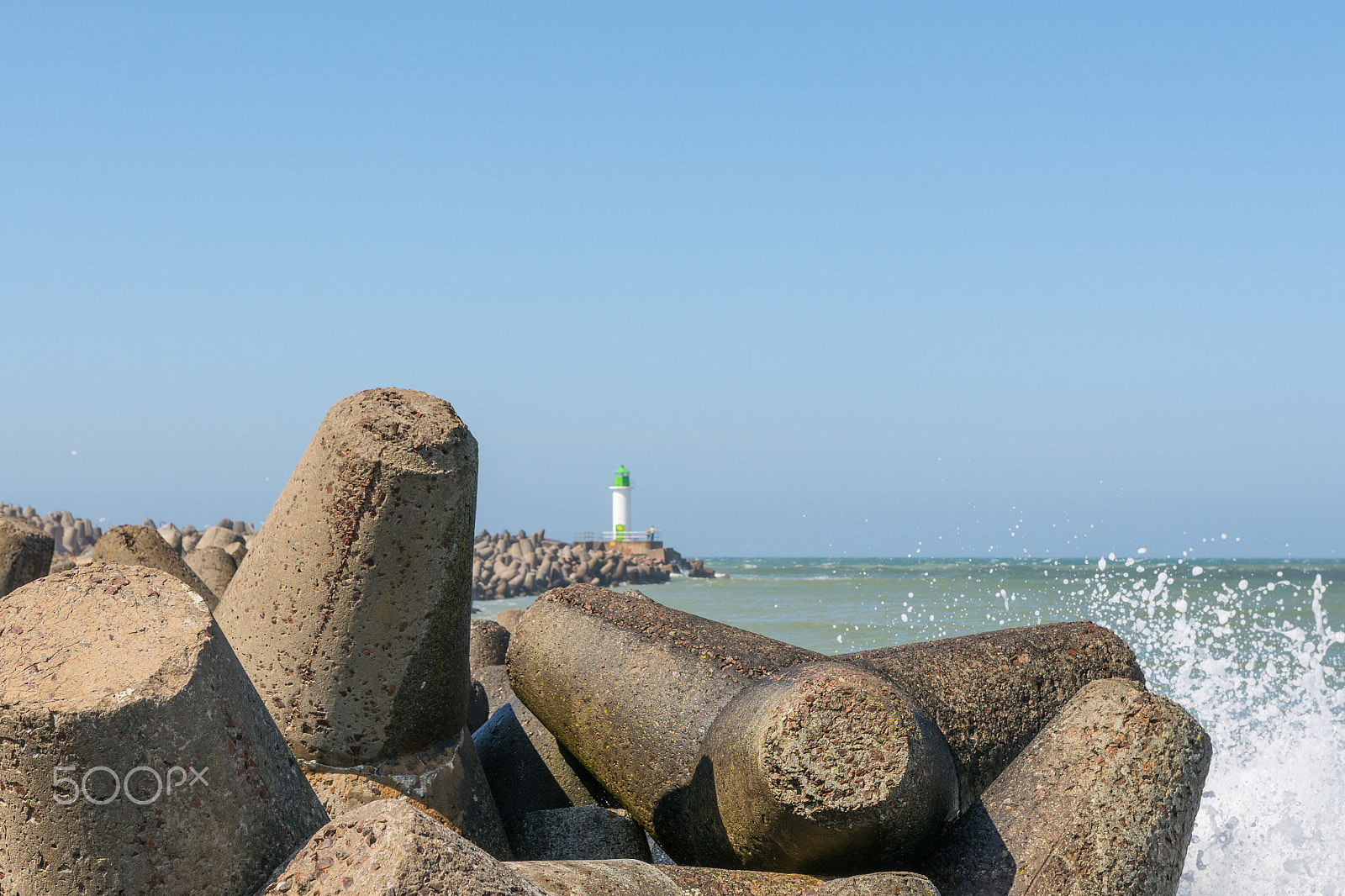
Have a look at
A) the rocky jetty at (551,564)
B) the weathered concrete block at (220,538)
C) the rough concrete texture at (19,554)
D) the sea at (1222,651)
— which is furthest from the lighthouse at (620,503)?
the rough concrete texture at (19,554)

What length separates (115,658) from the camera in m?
2.19

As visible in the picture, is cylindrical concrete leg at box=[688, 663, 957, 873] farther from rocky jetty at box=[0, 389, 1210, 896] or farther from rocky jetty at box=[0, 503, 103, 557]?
rocky jetty at box=[0, 503, 103, 557]

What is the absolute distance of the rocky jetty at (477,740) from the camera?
2121 mm

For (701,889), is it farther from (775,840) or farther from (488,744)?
(488,744)

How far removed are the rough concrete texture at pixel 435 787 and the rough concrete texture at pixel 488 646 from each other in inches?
97.8

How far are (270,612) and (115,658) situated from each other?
1.06 meters

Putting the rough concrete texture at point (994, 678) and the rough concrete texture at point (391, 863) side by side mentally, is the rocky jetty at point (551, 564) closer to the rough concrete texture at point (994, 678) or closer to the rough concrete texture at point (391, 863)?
the rough concrete texture at point (994, 678)

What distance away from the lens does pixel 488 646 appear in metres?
6.22

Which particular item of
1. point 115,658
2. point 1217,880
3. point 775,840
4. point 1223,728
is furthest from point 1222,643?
point 115,658

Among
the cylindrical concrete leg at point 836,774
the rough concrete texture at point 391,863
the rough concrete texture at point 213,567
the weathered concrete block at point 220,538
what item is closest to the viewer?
the rough concrete texture at point 391,863

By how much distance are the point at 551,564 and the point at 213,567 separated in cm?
2741

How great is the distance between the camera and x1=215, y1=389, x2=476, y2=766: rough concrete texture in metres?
3.11

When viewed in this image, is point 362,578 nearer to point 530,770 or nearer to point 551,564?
point 530,770

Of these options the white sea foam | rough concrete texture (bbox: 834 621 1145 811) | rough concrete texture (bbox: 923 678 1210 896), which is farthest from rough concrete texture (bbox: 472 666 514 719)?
the white sea foam
